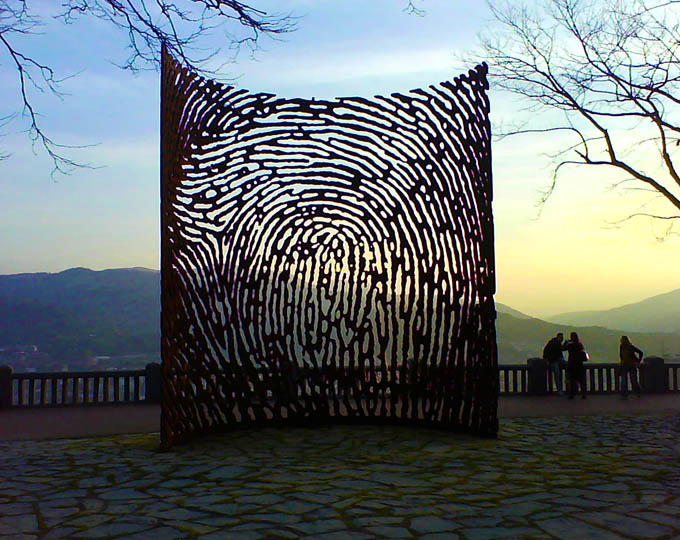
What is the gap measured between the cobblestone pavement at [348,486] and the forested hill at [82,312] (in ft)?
53.3

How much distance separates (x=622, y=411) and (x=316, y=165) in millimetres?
6639

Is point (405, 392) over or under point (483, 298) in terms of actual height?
under

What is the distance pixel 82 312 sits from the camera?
99.7 feet

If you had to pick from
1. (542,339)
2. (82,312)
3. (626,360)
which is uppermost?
(82,312)

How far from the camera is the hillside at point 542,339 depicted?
3406 centimetres

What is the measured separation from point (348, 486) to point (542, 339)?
3189 centimetres

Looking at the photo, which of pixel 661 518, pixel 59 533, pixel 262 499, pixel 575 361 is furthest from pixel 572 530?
pixel 575 361

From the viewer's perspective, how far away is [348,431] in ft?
29.0

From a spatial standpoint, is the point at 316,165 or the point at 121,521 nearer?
the point at 121,521

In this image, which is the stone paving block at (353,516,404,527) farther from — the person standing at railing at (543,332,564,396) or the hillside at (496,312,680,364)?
the hillside at (496,312,680,364)

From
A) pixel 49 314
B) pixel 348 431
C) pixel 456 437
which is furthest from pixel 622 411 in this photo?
pixel 49 314

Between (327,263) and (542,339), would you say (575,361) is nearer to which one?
(327,263)

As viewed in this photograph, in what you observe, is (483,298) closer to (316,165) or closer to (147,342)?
(316,165)

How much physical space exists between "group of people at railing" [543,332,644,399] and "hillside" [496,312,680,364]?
18.8 meters
